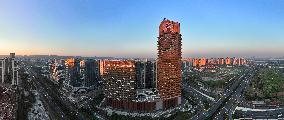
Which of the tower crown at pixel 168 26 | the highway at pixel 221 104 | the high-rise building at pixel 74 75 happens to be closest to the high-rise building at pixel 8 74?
the high-rise building at pixel 74 75

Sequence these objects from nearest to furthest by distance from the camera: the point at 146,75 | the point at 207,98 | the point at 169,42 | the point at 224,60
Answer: the point at 169,42, the point at 207,98, the point at 146,75, the point at 224,60

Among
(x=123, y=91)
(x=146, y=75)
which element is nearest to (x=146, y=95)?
(x=123, y=91)

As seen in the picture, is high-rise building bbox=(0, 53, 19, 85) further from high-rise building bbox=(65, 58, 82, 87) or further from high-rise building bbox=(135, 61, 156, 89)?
high-rise building bbox=(135, 61, 156, 89)

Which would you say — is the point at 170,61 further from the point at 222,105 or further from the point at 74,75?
the point at 74,75

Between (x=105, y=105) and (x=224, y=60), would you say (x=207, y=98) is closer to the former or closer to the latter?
(x=105, y=105)

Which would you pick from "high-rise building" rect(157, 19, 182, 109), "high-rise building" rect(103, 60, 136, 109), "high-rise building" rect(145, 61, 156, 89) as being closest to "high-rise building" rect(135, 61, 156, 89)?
"high-rise building" rect(145, 61, 156, 89)

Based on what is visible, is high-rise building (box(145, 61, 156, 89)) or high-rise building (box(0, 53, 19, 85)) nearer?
high-rise building (box(145, 61, 156, 89))


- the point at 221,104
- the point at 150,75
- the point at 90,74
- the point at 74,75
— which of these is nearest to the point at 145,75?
Answer: the point at 150,75

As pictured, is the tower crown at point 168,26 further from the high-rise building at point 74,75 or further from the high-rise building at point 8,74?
the high-rise building at point 8,74
